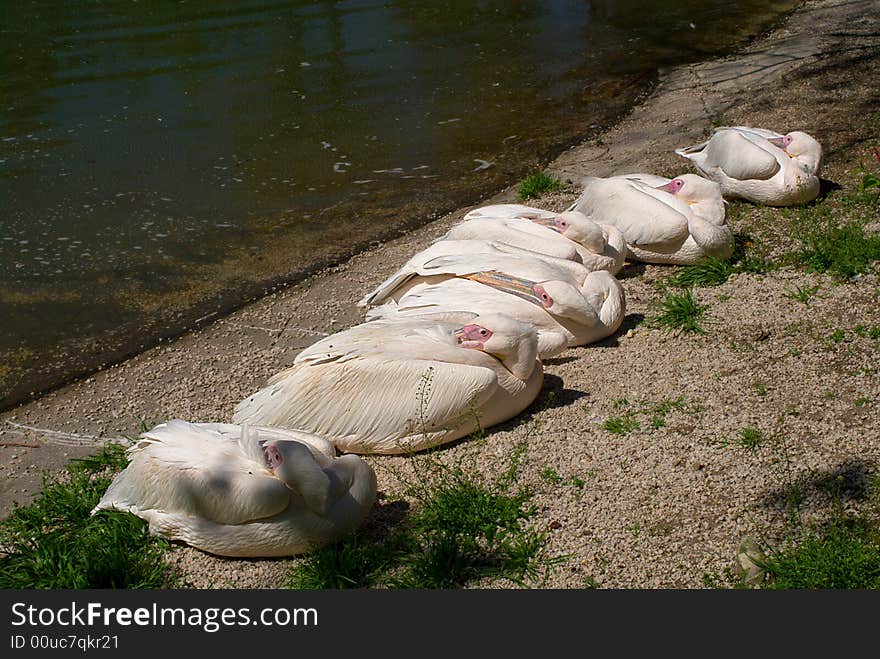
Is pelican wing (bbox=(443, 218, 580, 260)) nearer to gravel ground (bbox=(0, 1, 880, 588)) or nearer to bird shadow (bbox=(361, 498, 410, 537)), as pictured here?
gravel ground (bbox=(0, 1, 880, 588))

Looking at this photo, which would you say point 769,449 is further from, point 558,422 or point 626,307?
point 626,307

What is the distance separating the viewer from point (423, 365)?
463 cm

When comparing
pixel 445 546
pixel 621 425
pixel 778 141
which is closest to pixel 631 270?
pixel 778 141

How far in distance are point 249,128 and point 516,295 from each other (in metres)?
5.11

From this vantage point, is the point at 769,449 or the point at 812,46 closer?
the point at 769,449

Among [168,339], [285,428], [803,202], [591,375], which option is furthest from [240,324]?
[803,202]

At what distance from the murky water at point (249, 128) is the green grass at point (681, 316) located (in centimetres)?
259

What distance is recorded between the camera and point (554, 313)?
17.7 ft

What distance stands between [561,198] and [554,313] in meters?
2.56

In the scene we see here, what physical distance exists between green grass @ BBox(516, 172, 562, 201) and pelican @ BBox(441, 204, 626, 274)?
1393 mm

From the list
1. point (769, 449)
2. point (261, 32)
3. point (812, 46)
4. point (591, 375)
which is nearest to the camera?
point (769, 449)

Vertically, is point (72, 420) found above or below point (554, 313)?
below

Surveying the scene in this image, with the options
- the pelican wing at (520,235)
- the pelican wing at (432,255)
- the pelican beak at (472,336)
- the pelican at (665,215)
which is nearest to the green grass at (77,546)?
the pelican beak at (472,336)

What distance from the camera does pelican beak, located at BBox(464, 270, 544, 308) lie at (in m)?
5.45
